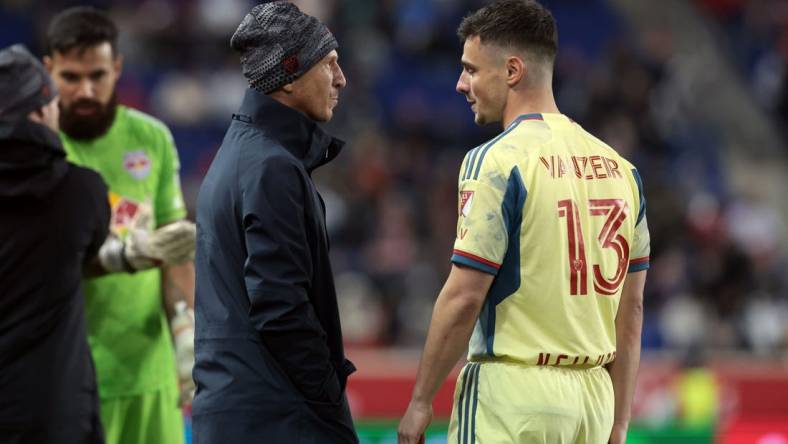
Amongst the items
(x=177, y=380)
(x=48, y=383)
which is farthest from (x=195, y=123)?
(x=48, y=383)

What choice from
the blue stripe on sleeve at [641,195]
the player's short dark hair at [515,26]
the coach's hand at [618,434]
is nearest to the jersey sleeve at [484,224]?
the player's short dark hair at [515,26]

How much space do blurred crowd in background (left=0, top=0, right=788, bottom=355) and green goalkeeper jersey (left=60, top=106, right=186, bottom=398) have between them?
638cm

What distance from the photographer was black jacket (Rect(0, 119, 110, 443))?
167 inches

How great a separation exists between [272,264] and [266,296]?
95 mm

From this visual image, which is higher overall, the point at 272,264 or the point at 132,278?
the point at 272,264

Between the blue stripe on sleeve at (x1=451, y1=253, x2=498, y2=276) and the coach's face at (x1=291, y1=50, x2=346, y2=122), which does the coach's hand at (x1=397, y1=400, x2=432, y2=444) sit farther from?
the coach's face at (x1=291, y1=50, x2=346, y2=122)

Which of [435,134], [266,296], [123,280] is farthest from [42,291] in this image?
[435,134]

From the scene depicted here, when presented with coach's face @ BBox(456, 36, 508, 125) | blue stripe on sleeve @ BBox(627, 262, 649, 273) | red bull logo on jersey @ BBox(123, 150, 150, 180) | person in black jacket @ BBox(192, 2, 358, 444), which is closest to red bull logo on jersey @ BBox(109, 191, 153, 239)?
red bull logo on jersey @ BBox(123, 150, 150, 180)

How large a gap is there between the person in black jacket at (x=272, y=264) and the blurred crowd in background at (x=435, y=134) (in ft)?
26.1

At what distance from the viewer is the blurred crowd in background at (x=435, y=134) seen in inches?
486

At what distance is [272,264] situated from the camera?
3645mm

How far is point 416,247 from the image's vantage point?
40.9 feet

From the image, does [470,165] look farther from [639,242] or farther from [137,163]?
[137,163]

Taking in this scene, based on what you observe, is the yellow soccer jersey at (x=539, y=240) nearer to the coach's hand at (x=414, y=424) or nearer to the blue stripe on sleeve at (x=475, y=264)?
the blue stripe on sleeve at (x=475, y=264)
